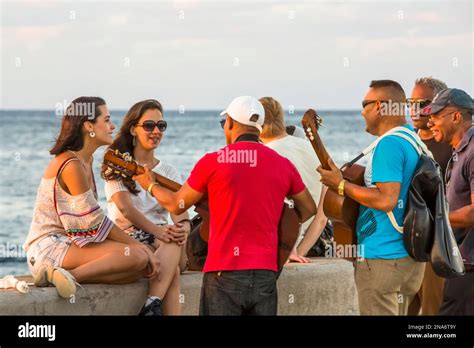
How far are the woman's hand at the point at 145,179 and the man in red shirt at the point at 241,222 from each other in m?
0.61

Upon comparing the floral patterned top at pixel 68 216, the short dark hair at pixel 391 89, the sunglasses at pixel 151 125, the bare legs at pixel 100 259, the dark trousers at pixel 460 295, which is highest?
the short dark hair at pixel 391 89

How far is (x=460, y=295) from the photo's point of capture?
26.8 feet

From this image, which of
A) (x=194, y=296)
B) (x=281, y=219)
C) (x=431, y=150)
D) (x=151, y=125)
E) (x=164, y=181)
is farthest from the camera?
(x=431, y=150)

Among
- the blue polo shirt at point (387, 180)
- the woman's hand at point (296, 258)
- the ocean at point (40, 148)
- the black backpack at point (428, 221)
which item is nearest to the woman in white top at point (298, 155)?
the woman's hand at point (296, 258)

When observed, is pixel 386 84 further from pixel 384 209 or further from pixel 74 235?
pixel 74 235

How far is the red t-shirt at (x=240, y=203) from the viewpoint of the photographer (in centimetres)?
696

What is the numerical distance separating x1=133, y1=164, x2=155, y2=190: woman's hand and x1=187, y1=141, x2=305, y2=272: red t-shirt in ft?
2.26

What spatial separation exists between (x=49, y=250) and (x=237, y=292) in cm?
151

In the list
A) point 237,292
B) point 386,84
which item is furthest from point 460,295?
point 237,292

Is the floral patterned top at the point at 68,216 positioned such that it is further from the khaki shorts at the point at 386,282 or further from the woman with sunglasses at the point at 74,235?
the khaki shorts at the point at 386,282
